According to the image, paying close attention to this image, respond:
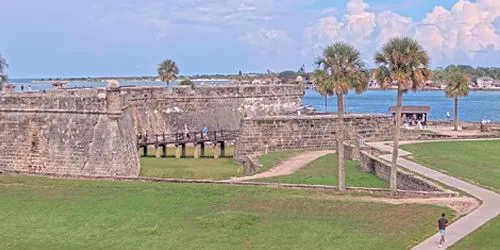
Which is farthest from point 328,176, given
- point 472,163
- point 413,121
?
point 413,121

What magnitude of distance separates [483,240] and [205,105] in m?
31.3

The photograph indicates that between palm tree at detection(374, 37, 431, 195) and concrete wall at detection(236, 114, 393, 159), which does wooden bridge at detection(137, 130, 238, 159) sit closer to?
concrete wall at detection(236, 114, 393, 159)

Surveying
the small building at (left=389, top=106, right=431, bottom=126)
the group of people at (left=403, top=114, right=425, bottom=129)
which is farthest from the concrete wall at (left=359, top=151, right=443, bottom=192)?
the small building at (left=389, top=106, right=431, bottom=126)

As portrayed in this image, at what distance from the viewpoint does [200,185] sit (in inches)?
1005

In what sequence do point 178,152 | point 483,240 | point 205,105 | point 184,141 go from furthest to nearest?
point 205,105, point 178,152, point 184,141, point 483,240

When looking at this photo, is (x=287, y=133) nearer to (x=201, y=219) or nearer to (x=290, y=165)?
(x=290, y=165)

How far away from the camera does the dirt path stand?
28672 mm

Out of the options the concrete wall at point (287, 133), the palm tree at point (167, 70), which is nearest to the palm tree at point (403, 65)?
the concrete wall at point (287, 133)

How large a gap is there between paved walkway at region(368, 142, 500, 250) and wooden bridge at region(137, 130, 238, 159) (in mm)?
15615

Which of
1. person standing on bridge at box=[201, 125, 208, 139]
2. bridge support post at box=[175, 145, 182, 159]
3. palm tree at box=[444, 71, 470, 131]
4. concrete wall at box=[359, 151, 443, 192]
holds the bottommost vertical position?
bridge support post at box=[175, 145, 182, 159]

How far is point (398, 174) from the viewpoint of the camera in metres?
25.9

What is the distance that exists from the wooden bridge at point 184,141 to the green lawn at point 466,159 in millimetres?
11361

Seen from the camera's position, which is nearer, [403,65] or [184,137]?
[403,65]

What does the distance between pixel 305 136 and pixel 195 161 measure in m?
5.74
